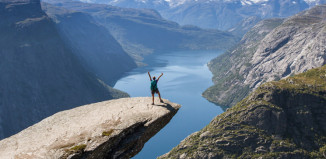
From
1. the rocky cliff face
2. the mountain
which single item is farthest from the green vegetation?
the mountain

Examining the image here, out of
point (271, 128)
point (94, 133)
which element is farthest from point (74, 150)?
Answer: point (271, 128)

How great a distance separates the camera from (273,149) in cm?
13950

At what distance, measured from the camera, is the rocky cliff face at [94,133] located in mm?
26750

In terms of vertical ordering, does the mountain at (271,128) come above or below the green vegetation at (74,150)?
below

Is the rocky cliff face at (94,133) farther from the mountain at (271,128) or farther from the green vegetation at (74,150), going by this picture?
the mountain at (271,128)

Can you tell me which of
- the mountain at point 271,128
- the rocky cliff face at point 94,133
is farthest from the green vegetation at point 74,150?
the mountain at point 271,128

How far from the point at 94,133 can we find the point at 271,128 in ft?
464

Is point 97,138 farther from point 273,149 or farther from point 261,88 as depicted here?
point 261,88

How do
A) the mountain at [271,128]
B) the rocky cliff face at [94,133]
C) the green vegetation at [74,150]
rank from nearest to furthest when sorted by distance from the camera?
the green vegetation at [74,150]
the rocky cliff face at [94,133]
the mountain at [271,128]

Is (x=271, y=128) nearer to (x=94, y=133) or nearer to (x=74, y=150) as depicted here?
(x=94, y=133)

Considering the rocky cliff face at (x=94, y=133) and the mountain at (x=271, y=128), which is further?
the mountain at (x=271, y=128)

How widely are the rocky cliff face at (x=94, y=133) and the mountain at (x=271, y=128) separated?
117m

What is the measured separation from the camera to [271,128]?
151 metres

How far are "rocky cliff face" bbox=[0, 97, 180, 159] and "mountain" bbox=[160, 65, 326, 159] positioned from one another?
117 m
